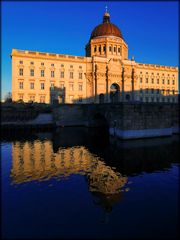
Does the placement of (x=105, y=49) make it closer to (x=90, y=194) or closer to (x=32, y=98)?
(x=32, y=98)

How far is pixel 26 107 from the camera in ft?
181

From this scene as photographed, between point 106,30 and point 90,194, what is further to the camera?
point 106,30

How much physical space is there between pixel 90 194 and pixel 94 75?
59176 millimetres

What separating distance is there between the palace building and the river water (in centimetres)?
4098

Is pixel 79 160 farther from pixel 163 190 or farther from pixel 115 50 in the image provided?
pixel 115 50

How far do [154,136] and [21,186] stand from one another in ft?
87.1

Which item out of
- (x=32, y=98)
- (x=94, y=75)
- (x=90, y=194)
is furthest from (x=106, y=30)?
(x=90, y=194)

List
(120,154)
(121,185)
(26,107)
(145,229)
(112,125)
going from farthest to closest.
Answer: (26,107) < (112,125) < (120,154) < (121,185) < (145,229)

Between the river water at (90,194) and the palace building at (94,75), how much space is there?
40977 millimetres

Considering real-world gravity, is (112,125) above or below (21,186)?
above

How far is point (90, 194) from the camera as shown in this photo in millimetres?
14953

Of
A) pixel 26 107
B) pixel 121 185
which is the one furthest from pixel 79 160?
pixel 26 107

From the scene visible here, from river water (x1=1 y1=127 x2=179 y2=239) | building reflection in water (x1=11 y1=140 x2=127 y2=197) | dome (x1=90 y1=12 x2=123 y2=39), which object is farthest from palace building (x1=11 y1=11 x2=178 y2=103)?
river water (x1=1 y1=127 x2=179 y2=239)

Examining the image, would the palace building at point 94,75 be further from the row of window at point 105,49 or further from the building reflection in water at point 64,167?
the building reflection in water at point 64,167
